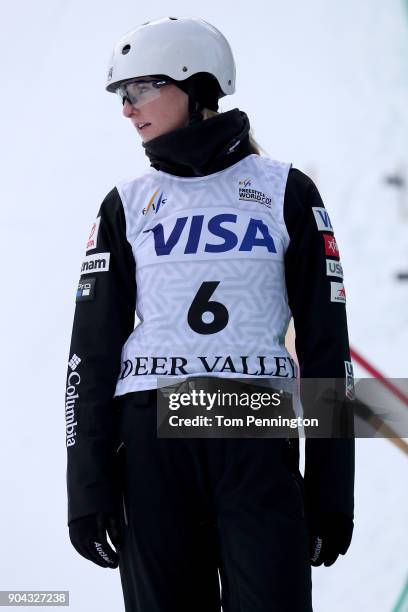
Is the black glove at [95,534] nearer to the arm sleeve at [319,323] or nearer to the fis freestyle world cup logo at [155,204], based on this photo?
the arm sleeve at [319,323]

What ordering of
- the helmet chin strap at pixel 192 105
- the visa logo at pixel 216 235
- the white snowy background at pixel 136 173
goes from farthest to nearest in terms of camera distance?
1. the white snowy background at pixel 136 173
2. the helmet chin strap at pixel 192 105
3. the visa logo at pixel 216 235

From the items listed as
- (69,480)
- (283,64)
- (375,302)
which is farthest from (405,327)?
(69,480)

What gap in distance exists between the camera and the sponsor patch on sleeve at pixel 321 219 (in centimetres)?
166

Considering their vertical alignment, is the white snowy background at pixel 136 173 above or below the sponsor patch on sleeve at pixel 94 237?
above

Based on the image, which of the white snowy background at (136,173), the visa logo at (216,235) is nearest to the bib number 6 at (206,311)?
the visa logo at (216,235)

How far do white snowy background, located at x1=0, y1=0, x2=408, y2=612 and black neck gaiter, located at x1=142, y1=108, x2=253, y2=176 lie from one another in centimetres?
118

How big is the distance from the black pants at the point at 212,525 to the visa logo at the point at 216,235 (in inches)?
9.4

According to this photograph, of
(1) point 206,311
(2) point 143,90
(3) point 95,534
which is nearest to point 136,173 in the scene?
(2) point 143,90

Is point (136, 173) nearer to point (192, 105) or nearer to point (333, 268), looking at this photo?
point (192, 105)

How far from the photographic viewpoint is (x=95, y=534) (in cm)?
156

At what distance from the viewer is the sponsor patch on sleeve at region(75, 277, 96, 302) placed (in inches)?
65.3

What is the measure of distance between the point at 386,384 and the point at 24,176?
1190 millimetres

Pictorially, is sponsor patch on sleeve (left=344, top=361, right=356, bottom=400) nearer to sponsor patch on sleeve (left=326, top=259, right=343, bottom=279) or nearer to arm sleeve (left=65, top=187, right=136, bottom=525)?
sponsor patch on sleeve (left=326, top=259, right=343, bottom=279)

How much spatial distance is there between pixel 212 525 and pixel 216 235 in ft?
1.38
